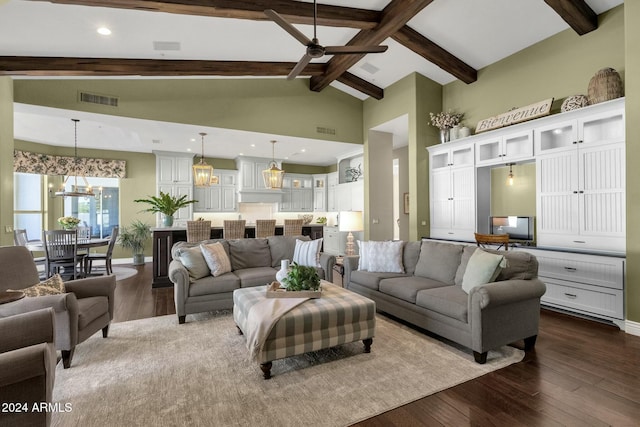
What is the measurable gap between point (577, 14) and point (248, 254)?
17.2 ft

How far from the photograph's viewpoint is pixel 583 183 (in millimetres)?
3740

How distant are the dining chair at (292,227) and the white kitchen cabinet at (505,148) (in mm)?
3541

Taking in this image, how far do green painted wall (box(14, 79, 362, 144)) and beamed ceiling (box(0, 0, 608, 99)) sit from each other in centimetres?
59

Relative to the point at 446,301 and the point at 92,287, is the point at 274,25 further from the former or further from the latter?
the point at 446,301

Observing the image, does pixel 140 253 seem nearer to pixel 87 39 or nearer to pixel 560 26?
pixel 87 39

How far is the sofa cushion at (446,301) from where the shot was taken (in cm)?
265

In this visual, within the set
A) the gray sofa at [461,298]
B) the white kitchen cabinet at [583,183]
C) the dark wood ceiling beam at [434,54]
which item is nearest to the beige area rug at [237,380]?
the gray sofa at [461,298]

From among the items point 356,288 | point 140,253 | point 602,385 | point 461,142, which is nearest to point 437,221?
point 461,142

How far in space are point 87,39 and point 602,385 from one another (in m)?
6.34

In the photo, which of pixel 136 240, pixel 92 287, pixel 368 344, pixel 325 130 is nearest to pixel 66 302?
pixel 92 287

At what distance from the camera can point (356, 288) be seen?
4.06 meters

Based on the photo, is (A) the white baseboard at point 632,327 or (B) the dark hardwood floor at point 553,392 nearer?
(B) the dark hardwood floor at point 553,392

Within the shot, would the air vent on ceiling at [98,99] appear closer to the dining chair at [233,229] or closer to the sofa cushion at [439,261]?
the dining chair at [233,229]

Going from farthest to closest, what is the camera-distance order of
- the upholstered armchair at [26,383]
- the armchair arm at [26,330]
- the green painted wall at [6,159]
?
1. the green painted wall at [6,159]
2. the armchair arm at [26,330]
3. the upholstered armchair at [26,383]
